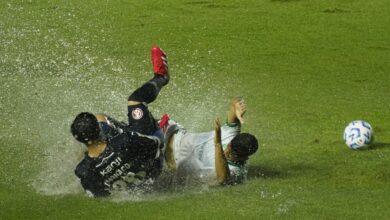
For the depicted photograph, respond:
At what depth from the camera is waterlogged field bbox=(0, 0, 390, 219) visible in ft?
26.7

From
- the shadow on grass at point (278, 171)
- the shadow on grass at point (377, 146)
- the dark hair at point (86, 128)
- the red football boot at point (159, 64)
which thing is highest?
the red football boot at point (159, 64)

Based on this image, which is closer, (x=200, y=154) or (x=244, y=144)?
(x=244, y=144)

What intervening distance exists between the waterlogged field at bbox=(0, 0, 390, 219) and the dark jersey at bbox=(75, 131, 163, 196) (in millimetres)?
138

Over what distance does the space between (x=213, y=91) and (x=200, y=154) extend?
14.7 ft

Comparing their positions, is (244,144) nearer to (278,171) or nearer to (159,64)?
(278,171)

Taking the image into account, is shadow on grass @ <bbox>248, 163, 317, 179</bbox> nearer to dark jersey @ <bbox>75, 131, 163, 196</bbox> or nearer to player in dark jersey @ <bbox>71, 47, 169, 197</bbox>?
player in dark jersey @ <bbox>71, 47, 169, 197</bbox>

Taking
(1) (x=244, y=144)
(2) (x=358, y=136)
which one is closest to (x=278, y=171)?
(1) (x=244, y=144)

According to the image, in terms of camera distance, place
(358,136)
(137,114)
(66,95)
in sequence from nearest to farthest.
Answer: (137,114) < (358,136) < (66,95)

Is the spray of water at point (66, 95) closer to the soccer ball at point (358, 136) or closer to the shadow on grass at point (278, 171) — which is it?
the shadow on grass at point (278, 171)

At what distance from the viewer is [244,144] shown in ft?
28.0

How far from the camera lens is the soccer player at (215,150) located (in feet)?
28.0

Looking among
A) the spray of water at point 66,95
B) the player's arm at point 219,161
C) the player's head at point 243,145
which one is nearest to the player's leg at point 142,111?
the spray of water at point 66,95

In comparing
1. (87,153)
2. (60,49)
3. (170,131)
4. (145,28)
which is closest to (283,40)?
(145,28)

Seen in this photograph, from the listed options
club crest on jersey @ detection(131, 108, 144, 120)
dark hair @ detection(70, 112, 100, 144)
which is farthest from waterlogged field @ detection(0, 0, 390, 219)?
club crest on jersey @ detection(131, 108, 144, 120)
